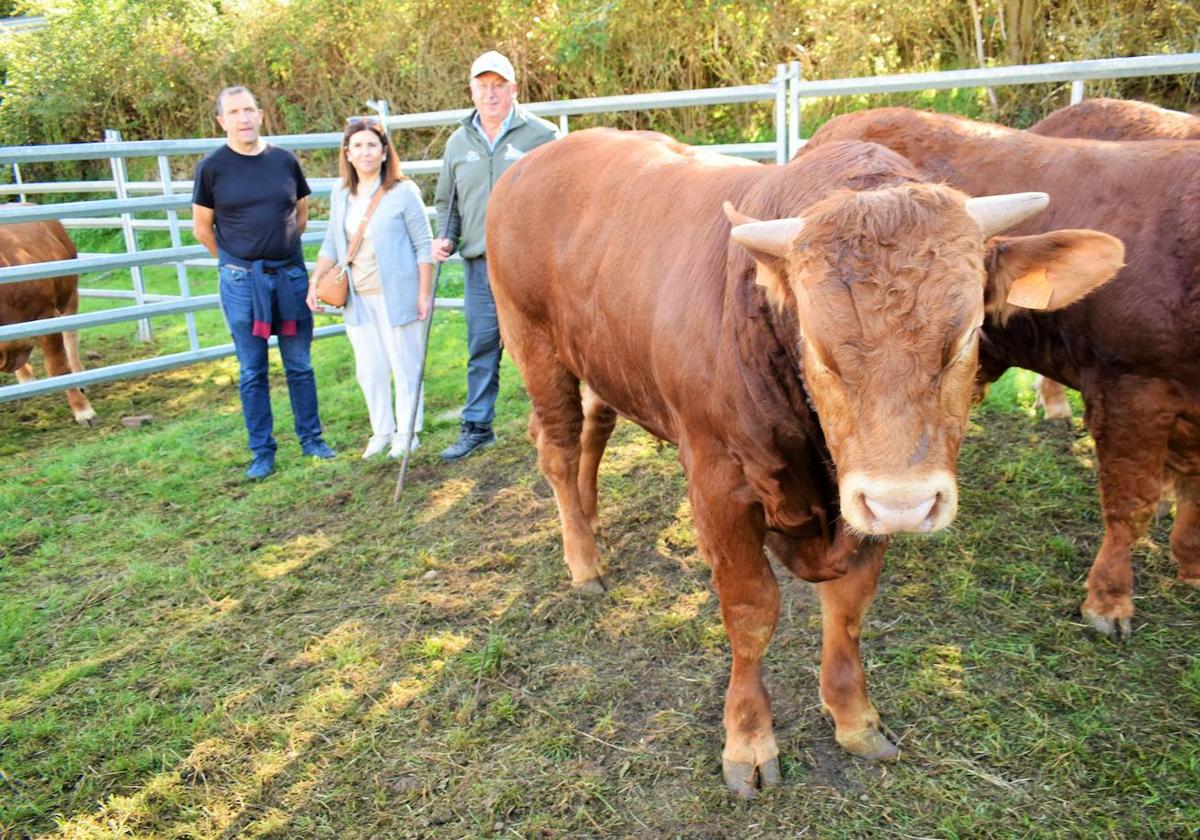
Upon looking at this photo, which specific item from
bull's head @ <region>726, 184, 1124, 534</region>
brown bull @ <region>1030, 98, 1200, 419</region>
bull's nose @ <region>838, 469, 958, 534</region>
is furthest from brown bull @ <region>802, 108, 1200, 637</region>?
bull's nose @ <region>838, 469, 958, 534</region>

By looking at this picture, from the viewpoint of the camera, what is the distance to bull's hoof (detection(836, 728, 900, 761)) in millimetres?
2877

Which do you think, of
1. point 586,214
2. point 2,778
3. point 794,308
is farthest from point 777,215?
point 2,778

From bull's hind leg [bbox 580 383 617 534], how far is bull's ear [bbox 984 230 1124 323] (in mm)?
2306

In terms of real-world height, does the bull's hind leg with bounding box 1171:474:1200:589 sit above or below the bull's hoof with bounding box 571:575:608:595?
above

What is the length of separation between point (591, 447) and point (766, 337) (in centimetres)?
213

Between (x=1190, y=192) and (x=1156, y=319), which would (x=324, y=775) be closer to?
(x=1156, y=319)

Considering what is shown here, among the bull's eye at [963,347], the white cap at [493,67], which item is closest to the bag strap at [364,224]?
the white cap at [493,67]

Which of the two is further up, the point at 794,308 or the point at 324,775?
the point at 794,308

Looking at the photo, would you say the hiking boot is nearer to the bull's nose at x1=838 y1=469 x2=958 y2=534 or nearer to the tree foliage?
the bull's nose at x1=838 y1=469 x2=958 y2=534

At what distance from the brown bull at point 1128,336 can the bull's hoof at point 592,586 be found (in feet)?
6.34

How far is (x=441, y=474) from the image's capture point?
18.2 feet

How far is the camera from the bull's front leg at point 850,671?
9.40 feet

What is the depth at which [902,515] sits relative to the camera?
6.26 ft

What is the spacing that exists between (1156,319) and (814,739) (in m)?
1.88
